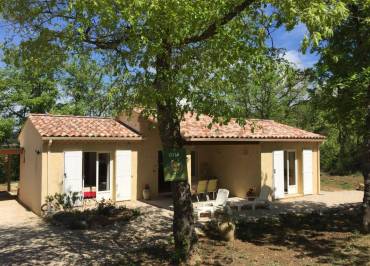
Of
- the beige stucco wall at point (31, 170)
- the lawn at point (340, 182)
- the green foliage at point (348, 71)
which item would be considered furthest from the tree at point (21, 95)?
the green foliage at point (348, 71)

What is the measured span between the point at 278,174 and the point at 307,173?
2.34 meters

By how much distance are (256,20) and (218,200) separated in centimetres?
737

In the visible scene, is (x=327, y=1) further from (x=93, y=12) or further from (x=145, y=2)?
(x=93, y=12)

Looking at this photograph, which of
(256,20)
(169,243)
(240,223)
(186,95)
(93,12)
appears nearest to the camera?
(93,12)

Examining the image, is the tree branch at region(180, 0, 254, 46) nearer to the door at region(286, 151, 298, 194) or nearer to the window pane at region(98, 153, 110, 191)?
the window pane at region(98, 153, 110, 191)

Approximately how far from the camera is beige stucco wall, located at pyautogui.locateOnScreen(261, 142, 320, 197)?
17.0m

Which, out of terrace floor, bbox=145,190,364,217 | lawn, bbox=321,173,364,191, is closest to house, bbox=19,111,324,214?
terrace floor, bbox=145,190,364,217

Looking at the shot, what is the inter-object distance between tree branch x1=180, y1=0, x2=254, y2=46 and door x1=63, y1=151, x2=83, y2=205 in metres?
8.73

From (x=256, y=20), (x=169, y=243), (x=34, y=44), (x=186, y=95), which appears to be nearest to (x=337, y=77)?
(x=256, y=20)

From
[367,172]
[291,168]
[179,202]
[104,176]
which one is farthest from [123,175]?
[367,172]

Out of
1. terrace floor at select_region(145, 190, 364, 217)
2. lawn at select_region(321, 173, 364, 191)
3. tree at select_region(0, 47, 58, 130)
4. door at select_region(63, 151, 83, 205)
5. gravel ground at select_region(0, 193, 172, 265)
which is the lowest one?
gravel ground at select_region(0, 193, 172, 265)

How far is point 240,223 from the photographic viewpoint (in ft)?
39.4

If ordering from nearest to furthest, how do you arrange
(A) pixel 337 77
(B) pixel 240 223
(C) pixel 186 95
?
(C) pixel 186 95 → (A) pixel 337 77 → (B) pixel 240 223

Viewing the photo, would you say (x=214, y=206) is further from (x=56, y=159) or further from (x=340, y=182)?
(x=340, y=182)
